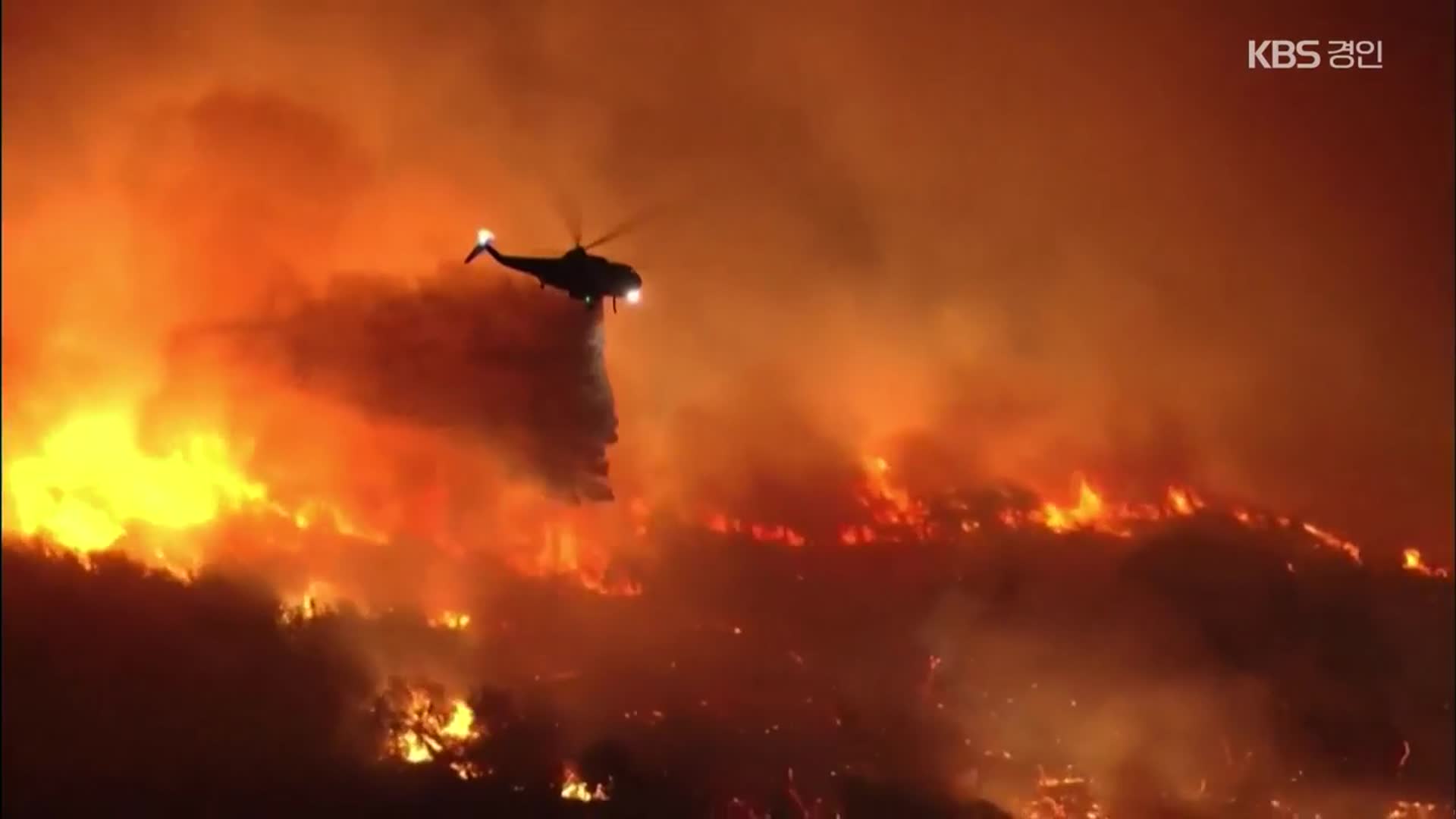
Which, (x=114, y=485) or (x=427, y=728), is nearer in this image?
(x=114, y=485)

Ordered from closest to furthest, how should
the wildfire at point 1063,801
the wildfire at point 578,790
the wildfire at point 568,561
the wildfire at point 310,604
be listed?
the wildfire at point 310,604
the wildfire at point 1063,801
the wildfire at point 568,561
the wildfire at point 578,790

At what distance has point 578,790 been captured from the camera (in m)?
23.3

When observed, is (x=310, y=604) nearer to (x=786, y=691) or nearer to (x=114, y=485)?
(x=114, y=485)

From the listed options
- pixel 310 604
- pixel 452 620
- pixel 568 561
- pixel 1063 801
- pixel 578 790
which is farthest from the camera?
pixel 578 790

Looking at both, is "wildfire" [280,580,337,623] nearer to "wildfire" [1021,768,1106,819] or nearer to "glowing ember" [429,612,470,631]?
"glowing ember" [429,612,470,631]

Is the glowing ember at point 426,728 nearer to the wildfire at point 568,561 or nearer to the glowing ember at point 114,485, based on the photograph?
the wildfire at point 568,561

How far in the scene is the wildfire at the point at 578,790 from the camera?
76.1ft

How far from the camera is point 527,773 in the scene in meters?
23.2

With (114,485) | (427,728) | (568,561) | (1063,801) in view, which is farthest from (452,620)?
(1063,801)

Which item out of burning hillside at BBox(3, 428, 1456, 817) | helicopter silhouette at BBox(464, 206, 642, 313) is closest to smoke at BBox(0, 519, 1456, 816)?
burning hillside at BBox(3, 428, 1456, 817)

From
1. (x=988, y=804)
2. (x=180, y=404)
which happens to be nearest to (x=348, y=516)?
(x=180, y=404)

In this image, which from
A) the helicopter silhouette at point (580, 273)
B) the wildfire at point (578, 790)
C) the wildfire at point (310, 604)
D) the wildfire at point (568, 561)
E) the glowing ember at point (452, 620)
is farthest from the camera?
the wildfire at point (578, 790)

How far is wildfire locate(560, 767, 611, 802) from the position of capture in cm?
2319

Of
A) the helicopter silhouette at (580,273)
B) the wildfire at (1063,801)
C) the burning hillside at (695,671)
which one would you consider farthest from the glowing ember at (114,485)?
the wildfire at (1063,801)
